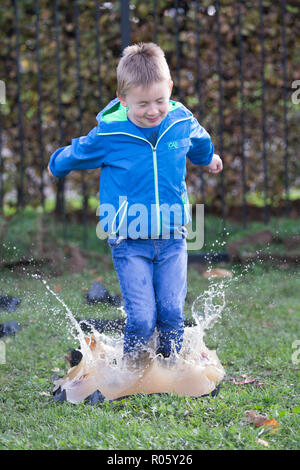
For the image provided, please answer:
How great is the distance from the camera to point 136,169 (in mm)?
2973

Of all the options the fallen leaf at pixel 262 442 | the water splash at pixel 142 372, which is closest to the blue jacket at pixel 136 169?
the water splash at pixel 142 372

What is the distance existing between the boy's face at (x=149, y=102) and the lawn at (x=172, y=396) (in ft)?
4.06

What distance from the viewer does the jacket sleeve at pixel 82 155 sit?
119 inches

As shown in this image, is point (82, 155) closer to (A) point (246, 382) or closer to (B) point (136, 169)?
(B) point (136, 169)

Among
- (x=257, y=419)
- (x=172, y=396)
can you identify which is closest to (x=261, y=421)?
(x=257, y=419)

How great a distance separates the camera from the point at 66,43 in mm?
6215

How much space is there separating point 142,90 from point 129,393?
53.3 inches

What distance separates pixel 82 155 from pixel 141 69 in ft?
1.64

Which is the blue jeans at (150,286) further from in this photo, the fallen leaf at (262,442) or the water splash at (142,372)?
the fallen leaf at (262,442)

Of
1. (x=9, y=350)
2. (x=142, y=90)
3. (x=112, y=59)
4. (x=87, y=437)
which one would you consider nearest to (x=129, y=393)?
(x=87, y=437)

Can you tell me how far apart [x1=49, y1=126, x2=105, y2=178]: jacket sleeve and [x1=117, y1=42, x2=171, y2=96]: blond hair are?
26 centimetres

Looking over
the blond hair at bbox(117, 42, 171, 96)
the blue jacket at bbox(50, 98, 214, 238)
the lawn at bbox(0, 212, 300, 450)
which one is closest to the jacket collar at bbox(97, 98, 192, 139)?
the blue jacket at bbox(50, 98, 214, 238)

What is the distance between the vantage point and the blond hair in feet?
9.14

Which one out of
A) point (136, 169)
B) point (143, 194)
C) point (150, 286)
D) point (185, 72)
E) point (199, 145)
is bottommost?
point (150, 286)
